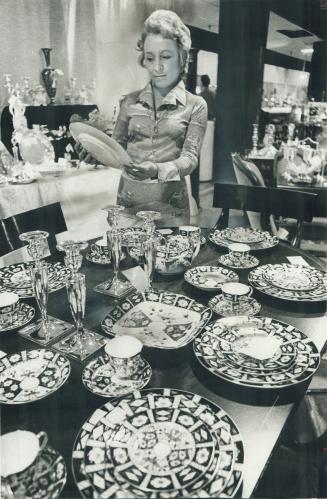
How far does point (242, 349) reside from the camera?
985mm

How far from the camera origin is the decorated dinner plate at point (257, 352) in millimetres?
868

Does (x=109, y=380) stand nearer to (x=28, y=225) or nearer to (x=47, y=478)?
(x=47, y=478)

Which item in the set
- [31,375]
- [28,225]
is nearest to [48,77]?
[28,225]

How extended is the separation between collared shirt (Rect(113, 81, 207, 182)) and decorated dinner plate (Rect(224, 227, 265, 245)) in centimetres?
36

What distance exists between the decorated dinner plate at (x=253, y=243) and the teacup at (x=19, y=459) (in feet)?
3.71

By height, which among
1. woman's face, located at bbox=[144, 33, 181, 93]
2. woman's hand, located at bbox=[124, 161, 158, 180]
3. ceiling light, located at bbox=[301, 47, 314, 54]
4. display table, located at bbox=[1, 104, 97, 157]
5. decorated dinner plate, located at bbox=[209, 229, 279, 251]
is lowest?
decorated dinner plate, located at bbox=[209, 229, 279, 251]

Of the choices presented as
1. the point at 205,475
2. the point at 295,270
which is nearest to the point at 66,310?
the point at 205,475

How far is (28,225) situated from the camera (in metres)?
1.74

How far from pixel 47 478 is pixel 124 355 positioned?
259mm

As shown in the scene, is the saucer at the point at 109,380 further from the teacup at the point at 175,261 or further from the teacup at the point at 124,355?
the teacup at the point at 175,261

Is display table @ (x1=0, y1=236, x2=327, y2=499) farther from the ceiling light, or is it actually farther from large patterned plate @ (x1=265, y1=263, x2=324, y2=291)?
the ceiling light

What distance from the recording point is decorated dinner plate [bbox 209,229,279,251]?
5.34 feet

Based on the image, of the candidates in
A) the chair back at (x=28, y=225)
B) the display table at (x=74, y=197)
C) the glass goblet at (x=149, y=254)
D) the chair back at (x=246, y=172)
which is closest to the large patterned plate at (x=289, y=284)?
the glass goblet at (x=149, y=254)

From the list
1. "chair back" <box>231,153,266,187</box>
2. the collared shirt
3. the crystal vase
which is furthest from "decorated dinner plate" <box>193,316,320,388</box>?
the crystal vase
